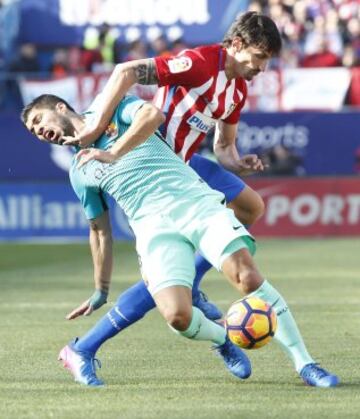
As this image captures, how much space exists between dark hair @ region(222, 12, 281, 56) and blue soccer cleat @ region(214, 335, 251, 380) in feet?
5.62

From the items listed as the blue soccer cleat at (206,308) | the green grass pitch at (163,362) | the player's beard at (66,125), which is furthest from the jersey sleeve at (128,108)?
the blue soccer cleat at (206,308)

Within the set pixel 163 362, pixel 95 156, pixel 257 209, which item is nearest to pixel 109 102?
pixel 95 156

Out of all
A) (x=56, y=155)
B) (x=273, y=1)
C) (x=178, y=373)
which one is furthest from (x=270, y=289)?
(x=273, y=1)

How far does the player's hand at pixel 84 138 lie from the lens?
7.39m

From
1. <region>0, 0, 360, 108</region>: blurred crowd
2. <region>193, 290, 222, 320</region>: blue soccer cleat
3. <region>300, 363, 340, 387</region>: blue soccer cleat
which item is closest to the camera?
<region>300, 363, 340, 387</region>: blue soccer cleat

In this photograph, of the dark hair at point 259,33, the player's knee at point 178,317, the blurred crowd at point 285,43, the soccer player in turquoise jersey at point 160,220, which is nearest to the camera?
the player's knee at point 178,317

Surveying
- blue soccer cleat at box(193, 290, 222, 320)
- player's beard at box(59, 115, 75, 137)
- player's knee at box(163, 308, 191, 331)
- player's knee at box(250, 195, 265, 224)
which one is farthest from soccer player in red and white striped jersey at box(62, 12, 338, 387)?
blue soccer cleat at box(193, 290, 222, 320)

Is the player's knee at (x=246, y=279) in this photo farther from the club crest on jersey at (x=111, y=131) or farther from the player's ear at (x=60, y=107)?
the player's ear at (x=60, y=107)

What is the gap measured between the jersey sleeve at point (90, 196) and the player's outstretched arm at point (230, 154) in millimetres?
1206

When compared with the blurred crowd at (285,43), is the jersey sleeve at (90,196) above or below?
above

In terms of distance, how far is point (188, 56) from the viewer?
786 cm

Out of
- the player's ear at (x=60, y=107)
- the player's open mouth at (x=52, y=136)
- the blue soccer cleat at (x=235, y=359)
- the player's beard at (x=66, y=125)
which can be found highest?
the player's ear at (x=60, y=107)

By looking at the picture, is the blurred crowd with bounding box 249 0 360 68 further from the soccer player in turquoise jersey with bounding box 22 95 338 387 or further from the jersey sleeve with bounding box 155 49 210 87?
the soccer player in turquoise jersey with bounding box 22 95 338 387

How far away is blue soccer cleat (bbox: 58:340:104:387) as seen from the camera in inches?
300
